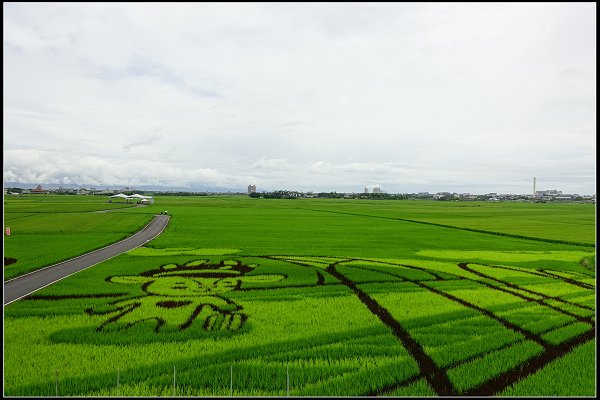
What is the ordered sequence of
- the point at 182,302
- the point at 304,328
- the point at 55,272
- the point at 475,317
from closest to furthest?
the point at 304,328
the point at 475,317
the point at 182,302
the point at 55,272

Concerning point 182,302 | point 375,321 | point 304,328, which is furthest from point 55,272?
point 375,321

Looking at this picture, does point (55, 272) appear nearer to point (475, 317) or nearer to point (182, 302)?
point (182, 302)

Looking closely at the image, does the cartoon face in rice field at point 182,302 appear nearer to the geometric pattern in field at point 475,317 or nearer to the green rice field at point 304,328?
the green rice field at point 304,328

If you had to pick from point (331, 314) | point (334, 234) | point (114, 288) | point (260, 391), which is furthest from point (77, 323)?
point (334, 234)

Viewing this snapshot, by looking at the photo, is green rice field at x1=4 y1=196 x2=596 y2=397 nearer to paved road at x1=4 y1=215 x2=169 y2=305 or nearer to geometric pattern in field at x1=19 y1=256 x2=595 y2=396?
geometric pattern in field at x1=19 y1=256 x2=595 y2=396

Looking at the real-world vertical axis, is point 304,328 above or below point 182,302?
below

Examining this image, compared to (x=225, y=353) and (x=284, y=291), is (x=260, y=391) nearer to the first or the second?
(x=225, y=353)

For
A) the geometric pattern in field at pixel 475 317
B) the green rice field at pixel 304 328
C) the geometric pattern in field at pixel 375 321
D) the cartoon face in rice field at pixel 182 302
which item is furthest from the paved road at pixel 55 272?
the geometric pattern in field at pixel 475 317

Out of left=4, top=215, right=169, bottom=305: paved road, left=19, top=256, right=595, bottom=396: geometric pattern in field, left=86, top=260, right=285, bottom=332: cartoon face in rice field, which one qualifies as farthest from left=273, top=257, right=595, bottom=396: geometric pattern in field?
left=4, top=215, right=169, bottom=305: paved road
